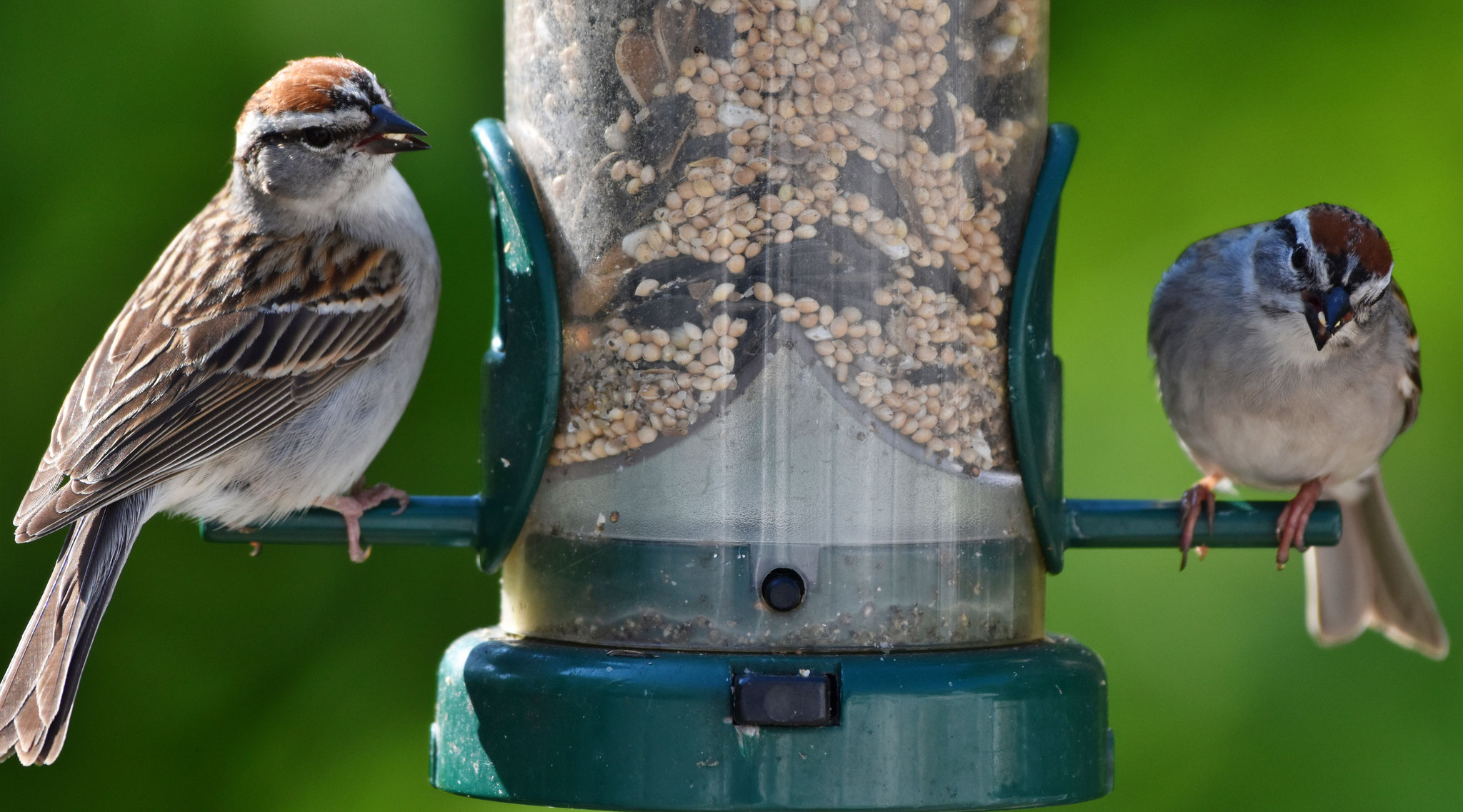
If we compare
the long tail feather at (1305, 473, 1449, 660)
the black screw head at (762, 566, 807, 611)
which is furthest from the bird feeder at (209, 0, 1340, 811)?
the long tail feather at (1305, 473, 1449, 660)

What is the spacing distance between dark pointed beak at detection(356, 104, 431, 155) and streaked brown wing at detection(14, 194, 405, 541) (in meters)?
0.21

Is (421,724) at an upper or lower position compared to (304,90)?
lower

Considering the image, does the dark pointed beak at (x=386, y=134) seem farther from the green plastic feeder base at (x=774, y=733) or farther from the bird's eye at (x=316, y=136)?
the green plastic feeder base at (x=774, y=733)

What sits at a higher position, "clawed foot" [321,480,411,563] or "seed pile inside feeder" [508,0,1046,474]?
"seed pile inside feeder" [508,0,1046,474]

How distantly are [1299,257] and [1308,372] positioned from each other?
29cm

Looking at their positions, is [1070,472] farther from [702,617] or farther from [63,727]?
[63,727]

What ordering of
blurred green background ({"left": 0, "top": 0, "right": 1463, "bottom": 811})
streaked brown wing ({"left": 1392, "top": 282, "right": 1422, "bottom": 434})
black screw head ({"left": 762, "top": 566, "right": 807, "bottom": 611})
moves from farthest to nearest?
blurred green background ({"left": 0, "top": 0, "right": 1463, "bottom": 811}) → streaked brown wing ({"left": 1392, "top": 282, "right": 1422, "bottom": 434}) → black screw head ({"left": 762, "top": 566, "right": 807, "bottom": 611})

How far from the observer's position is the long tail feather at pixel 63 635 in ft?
10.2

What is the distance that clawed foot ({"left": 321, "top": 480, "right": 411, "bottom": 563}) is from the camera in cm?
336

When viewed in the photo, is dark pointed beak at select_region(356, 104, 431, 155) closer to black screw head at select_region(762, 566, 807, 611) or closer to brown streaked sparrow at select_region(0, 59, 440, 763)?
brown streaked sparrow at select_region(0, 59, 440, 763)

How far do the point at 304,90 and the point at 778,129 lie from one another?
113 cm

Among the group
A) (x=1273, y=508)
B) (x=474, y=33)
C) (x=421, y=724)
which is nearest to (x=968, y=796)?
(x=1273, y=508)

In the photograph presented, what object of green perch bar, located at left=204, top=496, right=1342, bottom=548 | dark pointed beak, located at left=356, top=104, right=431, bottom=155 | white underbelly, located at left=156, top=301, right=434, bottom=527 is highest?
dark pointed beak, located at left=356, top=104, right=431, bottom=155

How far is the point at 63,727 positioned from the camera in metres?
3.13
